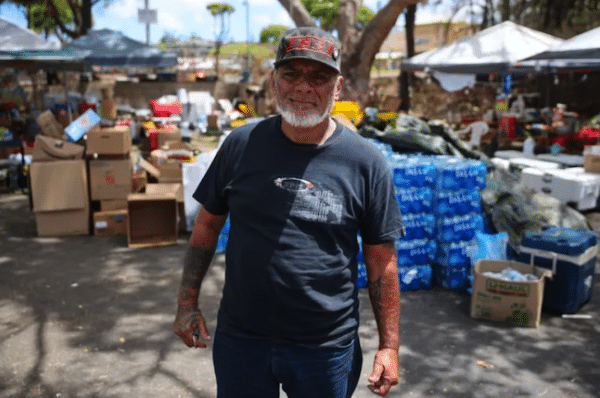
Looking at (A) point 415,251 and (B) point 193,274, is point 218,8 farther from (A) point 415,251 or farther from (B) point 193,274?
(B) point 193,274

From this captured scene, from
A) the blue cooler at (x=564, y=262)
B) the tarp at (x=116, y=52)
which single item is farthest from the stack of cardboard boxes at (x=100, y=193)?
the tarp at (x=116, y=52)

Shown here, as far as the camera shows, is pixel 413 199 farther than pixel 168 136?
No

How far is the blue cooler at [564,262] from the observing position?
497 centimetres

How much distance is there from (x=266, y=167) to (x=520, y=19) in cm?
2520

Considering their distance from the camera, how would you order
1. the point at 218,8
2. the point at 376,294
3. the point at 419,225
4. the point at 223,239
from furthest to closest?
the point at 218,8 < the point at 223,239 < the point at 419,225 < the point at 376,294

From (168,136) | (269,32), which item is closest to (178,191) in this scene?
(168,136)

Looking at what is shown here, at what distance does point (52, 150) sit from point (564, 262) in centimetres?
581

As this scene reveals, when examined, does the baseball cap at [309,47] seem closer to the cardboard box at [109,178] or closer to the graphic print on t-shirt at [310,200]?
the graphic print on t-shirt at [310,200]

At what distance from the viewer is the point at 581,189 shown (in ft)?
26.6

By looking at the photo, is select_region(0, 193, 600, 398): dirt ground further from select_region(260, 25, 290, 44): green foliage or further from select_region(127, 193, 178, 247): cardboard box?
select_region(260, 25, 290, 44): green foliage

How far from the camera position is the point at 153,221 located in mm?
7340

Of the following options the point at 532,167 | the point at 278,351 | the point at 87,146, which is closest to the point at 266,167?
the point at 278,351

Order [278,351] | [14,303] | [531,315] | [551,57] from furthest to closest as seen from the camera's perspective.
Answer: [551,57] → [14,303] → [531,315] → [278,351]

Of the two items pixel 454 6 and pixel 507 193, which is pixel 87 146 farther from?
pixel 454 6
